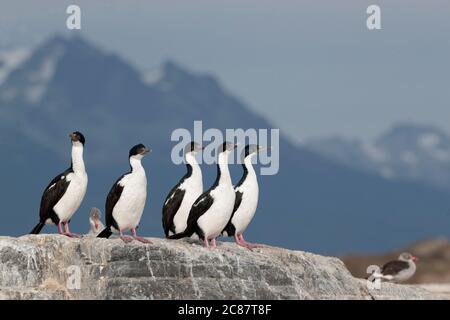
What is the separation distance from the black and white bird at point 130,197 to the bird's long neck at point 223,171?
4.49ft

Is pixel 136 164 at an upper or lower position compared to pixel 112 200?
upper

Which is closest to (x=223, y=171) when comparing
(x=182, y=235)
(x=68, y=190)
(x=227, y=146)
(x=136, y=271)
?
(x=227, y=146)

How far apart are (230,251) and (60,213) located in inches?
134

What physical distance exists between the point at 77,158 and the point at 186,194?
2.37 meters

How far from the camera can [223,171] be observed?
2820 cm

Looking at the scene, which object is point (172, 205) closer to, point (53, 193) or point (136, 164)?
point (136, 164)

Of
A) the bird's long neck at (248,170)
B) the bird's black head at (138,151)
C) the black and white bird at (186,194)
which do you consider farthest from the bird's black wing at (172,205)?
the bird's black head at (138,151)

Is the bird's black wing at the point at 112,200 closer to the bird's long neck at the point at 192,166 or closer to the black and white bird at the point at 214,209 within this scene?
the black and white bird at the point at 214,209

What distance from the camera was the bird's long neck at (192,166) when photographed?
29.5 m

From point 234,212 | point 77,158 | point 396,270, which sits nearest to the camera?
point 77,158

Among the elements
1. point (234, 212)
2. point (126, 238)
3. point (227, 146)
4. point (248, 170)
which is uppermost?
point (227, 146)

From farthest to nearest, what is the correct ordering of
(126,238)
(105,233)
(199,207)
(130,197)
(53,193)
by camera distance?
(105,233) → (53,193) → (130,197) → (199,207) → (126,238)
